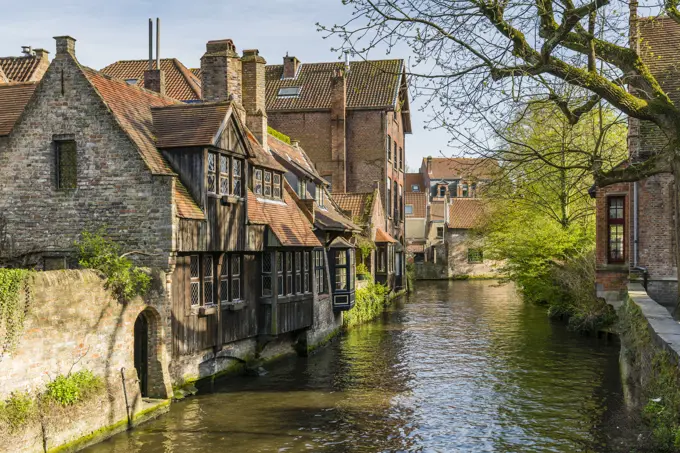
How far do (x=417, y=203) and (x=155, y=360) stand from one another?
59.3 m

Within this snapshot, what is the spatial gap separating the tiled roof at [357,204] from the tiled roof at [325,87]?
23.5ft

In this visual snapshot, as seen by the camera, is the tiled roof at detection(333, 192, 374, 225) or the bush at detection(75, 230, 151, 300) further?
the tiled roof at detection(333, 192, 374, 225)

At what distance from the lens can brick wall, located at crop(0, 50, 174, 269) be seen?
15.7 metres

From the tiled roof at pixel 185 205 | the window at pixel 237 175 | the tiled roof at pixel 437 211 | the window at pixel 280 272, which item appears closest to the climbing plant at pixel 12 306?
the tiled roof at pixel 185 205

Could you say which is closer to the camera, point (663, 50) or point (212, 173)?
point (212, 173)

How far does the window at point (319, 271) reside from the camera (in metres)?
23.7

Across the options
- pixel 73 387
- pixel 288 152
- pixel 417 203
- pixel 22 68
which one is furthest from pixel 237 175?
pixel 417 203

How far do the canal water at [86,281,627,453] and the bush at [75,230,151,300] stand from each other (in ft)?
8.63

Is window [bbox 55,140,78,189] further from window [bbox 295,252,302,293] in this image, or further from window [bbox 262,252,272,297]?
window [bbox 295,252,302,293]

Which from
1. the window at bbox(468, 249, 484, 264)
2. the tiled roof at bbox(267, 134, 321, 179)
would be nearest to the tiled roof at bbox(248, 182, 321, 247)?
the tiled roof at bbox(267, 134, 321, 179)

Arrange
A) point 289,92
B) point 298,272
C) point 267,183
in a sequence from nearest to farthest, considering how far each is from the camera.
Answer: point 267,183, point 298,272, point 289,92

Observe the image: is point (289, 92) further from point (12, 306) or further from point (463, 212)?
point (12, 306)

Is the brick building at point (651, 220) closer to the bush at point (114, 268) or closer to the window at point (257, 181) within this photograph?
the window at point (257, 181)

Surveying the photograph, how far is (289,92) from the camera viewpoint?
143 feet
